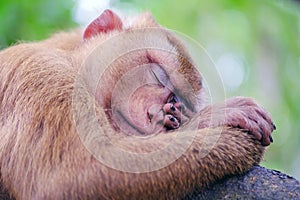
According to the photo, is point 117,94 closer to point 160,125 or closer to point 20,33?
point 160,125

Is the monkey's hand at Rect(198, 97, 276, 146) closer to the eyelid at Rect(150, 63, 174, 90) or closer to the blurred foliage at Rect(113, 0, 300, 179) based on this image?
the eyelid at Rect(150, 63, 174, 90)

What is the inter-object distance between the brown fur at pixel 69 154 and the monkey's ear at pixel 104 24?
0.79m

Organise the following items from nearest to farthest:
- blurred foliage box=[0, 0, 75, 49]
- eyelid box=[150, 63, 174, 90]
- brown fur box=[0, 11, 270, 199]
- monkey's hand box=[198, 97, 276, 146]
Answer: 1. brown fur box=[0, 11, 270, 199]
2. monkey's hand box=[198, 97, 276, 146]
3. eyelid box=[150, 63, 174, 90]
4. blurred foliage box=[0, 0, 75, 49]

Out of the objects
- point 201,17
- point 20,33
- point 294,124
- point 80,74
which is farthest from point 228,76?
point 80,74

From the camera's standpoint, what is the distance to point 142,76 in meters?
4.36

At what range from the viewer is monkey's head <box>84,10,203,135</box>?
400cm

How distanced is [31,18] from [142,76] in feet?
10.9

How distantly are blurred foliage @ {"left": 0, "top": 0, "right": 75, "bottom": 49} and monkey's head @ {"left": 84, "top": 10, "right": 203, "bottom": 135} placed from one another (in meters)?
2.44

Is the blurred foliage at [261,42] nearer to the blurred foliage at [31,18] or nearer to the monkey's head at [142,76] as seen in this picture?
the blurred foliage at [31,18]

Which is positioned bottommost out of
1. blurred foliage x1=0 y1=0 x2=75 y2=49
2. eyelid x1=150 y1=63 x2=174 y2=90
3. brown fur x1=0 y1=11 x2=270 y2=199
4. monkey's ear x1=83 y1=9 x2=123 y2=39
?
brown fur x1=0 y1=11 x2=270 y2=199

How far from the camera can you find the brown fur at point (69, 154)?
11.3ft

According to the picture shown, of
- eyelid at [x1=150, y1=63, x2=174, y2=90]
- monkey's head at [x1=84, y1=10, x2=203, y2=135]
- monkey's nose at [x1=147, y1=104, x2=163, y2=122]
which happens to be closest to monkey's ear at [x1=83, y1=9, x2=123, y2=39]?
monkey's head at [x1=84, y1=10, x2=203, y2=135]

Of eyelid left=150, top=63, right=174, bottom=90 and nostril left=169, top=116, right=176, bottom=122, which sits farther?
eyelid left=150, top=63, right=174, bottom=90

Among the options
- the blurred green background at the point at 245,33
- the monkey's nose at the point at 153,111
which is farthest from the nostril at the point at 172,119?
the blurred green background at the point at 245,33
